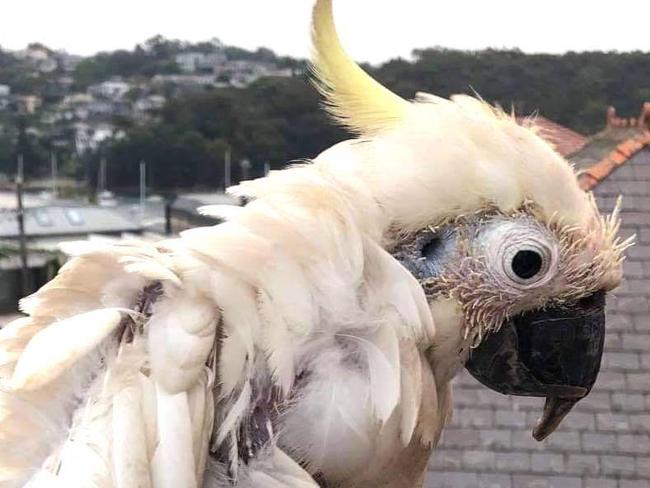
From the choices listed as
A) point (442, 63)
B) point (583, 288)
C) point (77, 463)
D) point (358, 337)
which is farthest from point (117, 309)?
point (442, 63)

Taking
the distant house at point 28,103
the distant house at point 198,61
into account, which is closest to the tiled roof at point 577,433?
the distant house at point 28,103

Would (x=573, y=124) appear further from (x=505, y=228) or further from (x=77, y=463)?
(x=77, y=463)

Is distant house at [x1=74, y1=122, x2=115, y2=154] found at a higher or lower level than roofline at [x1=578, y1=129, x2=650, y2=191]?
lower

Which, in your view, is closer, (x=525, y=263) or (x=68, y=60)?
(x=525, y=263)

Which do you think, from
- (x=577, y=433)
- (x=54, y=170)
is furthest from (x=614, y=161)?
(x=54, y=170)

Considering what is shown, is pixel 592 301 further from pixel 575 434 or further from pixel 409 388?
pixel 575 434

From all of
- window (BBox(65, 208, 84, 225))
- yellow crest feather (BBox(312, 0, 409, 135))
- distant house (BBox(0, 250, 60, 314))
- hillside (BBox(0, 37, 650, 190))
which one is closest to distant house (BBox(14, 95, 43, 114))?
hillside (BBox(0, 37, 650, 190))

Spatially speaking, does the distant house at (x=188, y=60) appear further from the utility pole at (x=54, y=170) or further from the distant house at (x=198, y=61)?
the utility pole at (x=54, y=170)

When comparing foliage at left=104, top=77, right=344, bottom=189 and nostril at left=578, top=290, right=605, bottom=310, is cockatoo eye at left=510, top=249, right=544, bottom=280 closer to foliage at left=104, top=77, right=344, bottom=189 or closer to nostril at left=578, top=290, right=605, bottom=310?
nostril at left=578, top=290, right=605, bottom=310
